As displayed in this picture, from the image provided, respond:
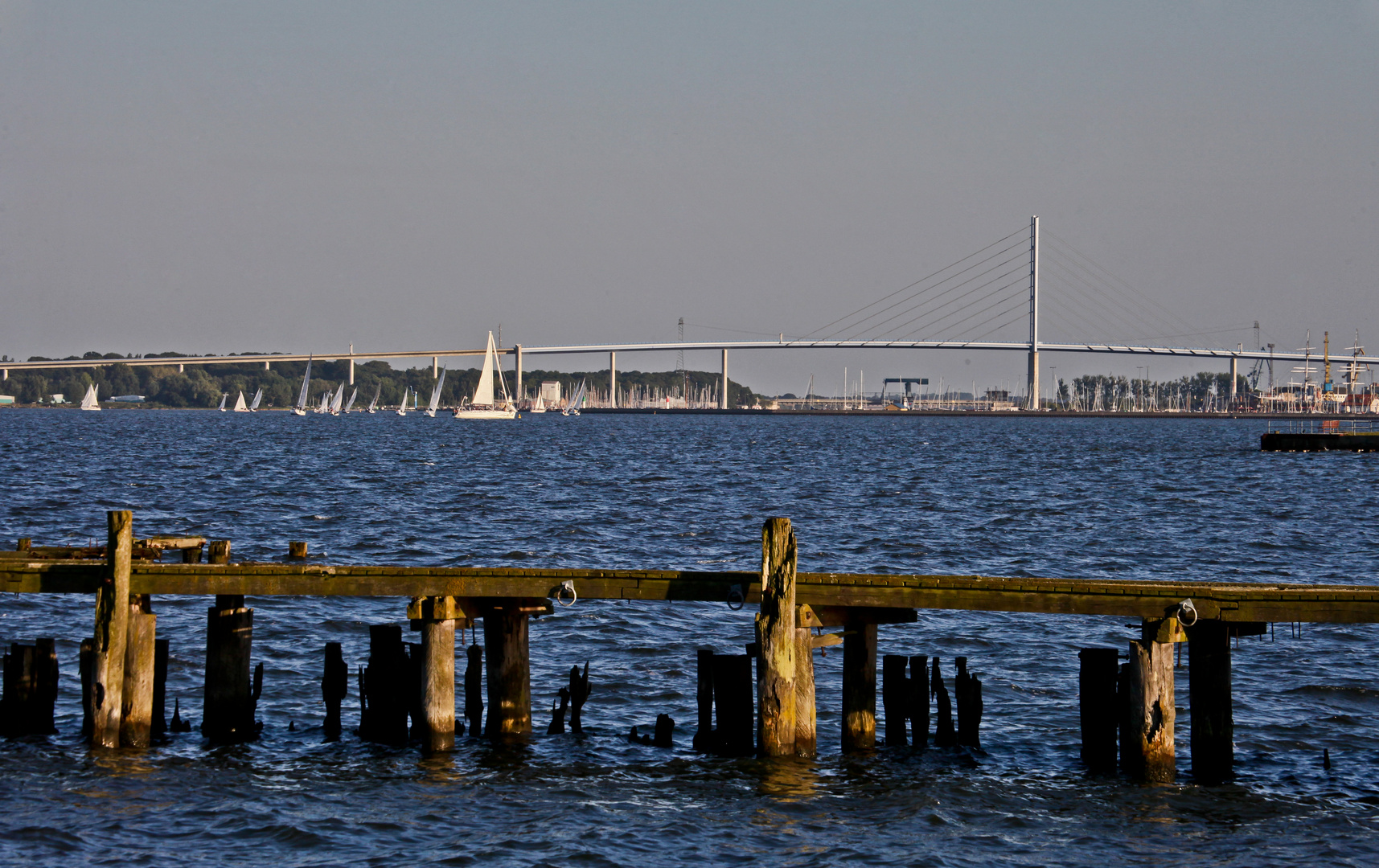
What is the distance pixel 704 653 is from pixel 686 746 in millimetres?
906

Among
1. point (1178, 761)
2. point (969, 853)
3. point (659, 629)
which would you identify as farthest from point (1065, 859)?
point (659, 629)

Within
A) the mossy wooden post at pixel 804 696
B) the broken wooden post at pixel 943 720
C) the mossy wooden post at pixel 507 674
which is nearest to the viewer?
the mossy wooden post at pixel 804 696

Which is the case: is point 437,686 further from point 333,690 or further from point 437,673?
point 333,690

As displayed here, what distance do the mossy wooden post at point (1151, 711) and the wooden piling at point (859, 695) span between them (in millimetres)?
2040

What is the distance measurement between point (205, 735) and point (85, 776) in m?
1.31

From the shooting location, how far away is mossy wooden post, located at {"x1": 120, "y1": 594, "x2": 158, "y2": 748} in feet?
37.6

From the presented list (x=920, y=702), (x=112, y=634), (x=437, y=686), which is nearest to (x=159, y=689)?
(x=112, y=634)

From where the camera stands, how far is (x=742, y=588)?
11.1 m

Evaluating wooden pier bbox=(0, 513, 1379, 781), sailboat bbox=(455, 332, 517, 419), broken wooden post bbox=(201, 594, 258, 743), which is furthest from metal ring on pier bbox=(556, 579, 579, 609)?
sailboat bbox=(455, 332, 517, 419)

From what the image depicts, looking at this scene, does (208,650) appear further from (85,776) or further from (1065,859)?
(1065,859)

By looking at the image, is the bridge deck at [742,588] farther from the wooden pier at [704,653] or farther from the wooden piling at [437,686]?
the wooden piling at [437,686]

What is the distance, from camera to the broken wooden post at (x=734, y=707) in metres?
11.5

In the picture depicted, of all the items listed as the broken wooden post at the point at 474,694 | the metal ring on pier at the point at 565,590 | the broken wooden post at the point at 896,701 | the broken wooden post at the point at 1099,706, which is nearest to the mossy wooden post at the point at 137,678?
the broken wooden post at the point at 474,694

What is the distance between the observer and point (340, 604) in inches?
726
